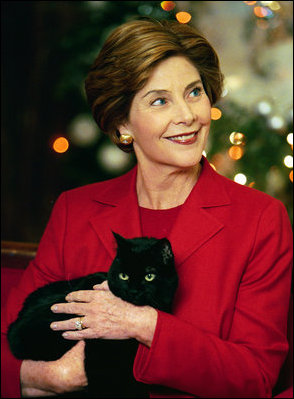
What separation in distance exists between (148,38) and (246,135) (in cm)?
46

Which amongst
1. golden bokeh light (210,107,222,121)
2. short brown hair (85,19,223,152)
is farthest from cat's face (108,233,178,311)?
golden bokeh light (210,107,222,121)

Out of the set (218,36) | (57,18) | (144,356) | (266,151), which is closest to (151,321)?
(144,356)

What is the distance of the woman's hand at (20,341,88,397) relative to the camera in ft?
3.53

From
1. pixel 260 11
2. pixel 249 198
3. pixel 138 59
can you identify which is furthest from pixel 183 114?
pixel 260 11

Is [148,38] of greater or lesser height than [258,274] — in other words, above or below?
above

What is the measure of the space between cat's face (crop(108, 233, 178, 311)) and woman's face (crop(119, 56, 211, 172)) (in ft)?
0.63

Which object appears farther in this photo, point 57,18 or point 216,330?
point 57,18

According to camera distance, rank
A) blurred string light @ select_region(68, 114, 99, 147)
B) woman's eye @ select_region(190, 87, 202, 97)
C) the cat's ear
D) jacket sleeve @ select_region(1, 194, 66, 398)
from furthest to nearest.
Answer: blurred string light @ select_region(68, 114, 99, 147) < jacket sleeve @ select_region(1, 194, 66, 398) < woman's eye @ select_region(190, 87, 202, 97) < the cat's ear

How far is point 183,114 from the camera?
1.03 metres

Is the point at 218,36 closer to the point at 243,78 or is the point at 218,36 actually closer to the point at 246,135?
the point at 243,78

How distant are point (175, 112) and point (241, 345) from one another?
1.53ft

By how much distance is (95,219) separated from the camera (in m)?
1.20

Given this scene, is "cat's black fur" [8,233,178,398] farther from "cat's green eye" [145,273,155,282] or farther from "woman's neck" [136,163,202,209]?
"woman's neck" [136,163,202,209]

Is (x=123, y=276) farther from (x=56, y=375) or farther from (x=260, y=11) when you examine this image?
(x=260, y=11)
